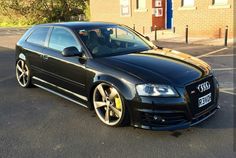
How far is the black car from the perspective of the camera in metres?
4.25

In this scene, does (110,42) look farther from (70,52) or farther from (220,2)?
(220,2)

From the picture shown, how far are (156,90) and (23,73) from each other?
3.90 m

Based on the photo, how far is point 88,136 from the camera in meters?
4.52

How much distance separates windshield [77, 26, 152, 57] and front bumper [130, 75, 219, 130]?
1269 mm

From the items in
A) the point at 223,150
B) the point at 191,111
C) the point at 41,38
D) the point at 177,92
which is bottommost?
the point at 223,150

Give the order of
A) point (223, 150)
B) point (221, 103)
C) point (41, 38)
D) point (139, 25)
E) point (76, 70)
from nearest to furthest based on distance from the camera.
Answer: point (223, 150) → point (76, 70) → point (221, 103) → point (41, 38) → point (139, 25)

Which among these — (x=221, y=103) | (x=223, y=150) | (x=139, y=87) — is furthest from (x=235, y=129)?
(x=139, y=87)

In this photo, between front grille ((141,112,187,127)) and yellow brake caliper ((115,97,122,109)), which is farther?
yellow brake caliper ((115,97,122,109))

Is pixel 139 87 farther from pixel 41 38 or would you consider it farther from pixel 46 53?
pixel 41 38

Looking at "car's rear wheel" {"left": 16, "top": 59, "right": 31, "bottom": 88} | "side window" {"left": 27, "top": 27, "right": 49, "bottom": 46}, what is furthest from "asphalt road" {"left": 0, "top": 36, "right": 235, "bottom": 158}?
"side window" {"left": 27, "top": 27, "right": 49, "bottom": 46}

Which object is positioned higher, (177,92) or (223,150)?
(177,92)

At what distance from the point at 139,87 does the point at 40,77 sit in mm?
2785

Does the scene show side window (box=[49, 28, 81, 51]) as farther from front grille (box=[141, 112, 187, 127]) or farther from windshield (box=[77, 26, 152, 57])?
front grille (box=[141, 112, 187, 127])

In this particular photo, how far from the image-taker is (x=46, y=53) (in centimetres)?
Result: 607
